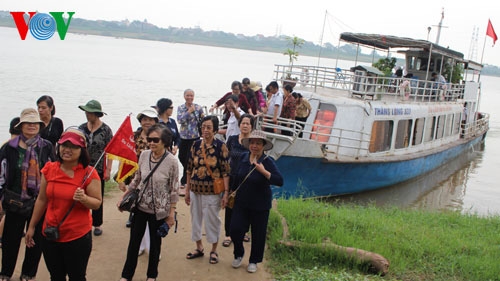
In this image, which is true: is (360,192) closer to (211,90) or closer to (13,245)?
(13,245)

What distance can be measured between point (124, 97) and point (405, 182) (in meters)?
21.4

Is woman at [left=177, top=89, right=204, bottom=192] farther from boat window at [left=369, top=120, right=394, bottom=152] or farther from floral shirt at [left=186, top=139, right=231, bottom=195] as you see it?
boat window at [left=369, top=120, right=394, bottom=152]

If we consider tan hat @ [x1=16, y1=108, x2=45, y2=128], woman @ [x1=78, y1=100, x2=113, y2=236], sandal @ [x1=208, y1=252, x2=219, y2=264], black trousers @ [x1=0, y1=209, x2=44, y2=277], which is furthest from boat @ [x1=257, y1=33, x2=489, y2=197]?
black trousers @ [x1=0, y1=209, x2=44, y2=277]

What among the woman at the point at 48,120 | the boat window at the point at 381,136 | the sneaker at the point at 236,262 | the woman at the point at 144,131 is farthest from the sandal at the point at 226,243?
the boat window at the point at 381,136

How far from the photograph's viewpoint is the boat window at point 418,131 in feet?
46.1

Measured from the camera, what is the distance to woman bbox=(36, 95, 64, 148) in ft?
17.7

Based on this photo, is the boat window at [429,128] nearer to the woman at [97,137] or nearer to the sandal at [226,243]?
the sandal at [226,243]

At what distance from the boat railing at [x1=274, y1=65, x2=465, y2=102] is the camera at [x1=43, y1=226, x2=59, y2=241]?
8.39 meters

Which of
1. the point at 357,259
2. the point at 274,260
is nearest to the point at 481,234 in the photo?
the point at 357,259

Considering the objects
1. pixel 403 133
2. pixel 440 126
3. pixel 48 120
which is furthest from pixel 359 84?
pixel 48 120

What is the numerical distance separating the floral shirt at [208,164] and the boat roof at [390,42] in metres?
10.3

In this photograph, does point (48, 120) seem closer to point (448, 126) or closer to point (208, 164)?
point (208, 164)

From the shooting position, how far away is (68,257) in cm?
384

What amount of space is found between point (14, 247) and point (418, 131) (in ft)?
39.6
